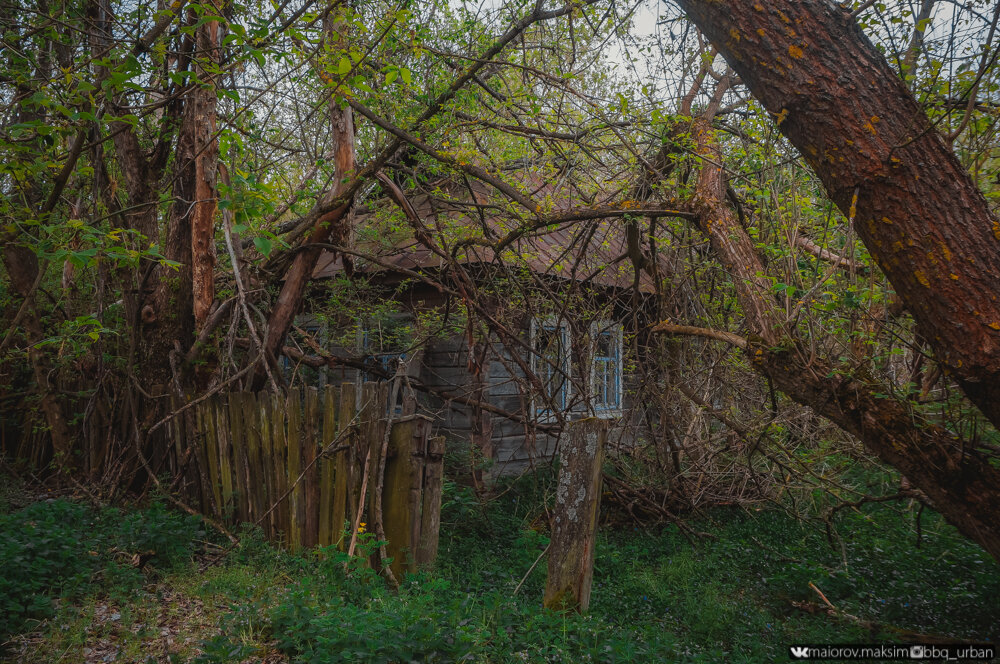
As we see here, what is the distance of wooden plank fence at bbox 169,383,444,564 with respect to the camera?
4680 mm

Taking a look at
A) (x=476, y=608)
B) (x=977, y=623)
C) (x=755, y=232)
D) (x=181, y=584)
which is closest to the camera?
(x=476, y=608)

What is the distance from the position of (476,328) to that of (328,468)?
2.34 metres

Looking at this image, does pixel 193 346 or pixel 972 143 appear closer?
pixel 972 143

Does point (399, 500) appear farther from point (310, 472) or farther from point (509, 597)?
point (509, 597)

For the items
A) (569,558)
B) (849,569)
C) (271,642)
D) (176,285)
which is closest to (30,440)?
(176,285)

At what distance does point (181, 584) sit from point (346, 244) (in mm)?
3760

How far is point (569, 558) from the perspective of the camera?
3986 millimetres

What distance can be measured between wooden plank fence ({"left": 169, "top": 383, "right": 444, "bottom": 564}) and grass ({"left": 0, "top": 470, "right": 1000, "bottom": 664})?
0.87 feet

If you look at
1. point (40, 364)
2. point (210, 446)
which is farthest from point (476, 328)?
point (40, 364)

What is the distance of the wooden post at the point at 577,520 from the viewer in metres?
3.97

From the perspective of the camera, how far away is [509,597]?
15.1 feet

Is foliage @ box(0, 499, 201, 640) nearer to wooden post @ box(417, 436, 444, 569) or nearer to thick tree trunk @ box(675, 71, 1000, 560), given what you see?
wooden post @ box(417, 436, 444, 569)

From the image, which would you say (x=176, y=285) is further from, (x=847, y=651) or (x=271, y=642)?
(x=847, y=651)

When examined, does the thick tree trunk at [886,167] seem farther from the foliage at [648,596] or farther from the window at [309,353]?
the window at [309,353]
